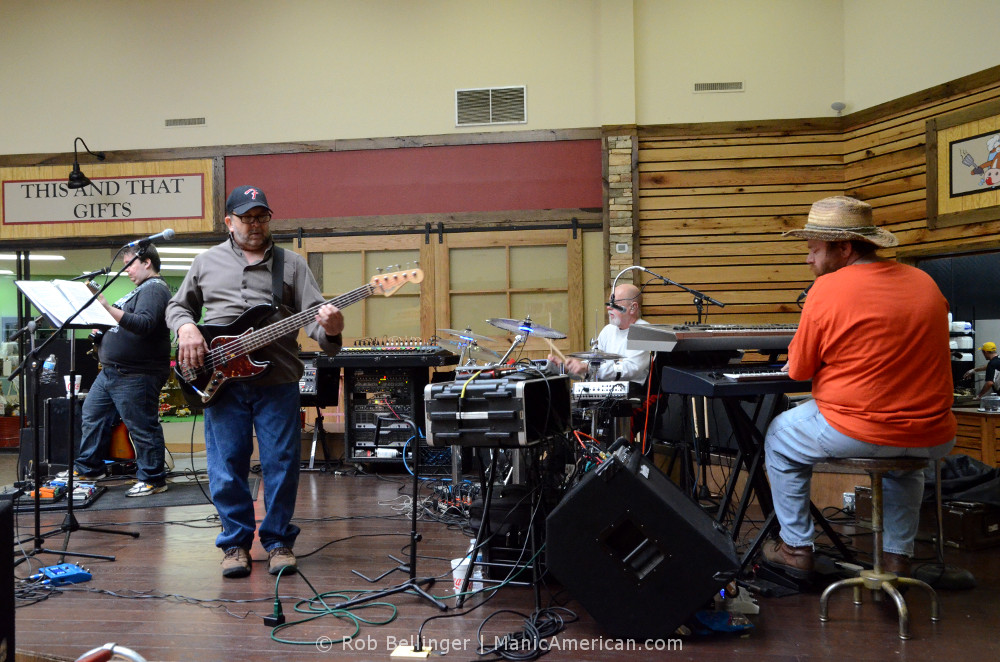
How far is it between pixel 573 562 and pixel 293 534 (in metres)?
1.54

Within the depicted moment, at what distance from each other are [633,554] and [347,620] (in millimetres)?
1055

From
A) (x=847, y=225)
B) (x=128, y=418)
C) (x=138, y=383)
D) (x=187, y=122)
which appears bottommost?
(x=128, y=418)

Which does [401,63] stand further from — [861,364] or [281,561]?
[861,364]

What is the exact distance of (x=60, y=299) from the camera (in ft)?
12.4

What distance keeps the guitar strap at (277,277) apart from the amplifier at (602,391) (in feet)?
5.68

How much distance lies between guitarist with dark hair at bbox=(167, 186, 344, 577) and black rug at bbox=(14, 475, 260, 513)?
63.1 inches

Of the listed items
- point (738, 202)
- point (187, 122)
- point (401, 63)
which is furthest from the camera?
point (187, 122)

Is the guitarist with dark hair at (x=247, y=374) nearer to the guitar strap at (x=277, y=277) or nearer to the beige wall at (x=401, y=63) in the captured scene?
the guitar strap at (x=277, y=277)

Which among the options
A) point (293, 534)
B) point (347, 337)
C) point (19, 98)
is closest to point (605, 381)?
point (293, 534)

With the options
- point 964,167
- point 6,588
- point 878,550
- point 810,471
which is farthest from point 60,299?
point 964,167

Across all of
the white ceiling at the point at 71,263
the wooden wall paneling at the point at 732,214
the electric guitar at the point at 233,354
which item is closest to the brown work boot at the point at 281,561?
the electric guitar at the point at 233,354

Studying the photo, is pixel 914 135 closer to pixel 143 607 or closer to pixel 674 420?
pixel 674 420

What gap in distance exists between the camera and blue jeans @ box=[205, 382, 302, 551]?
3387mm

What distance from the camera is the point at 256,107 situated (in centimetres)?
802
